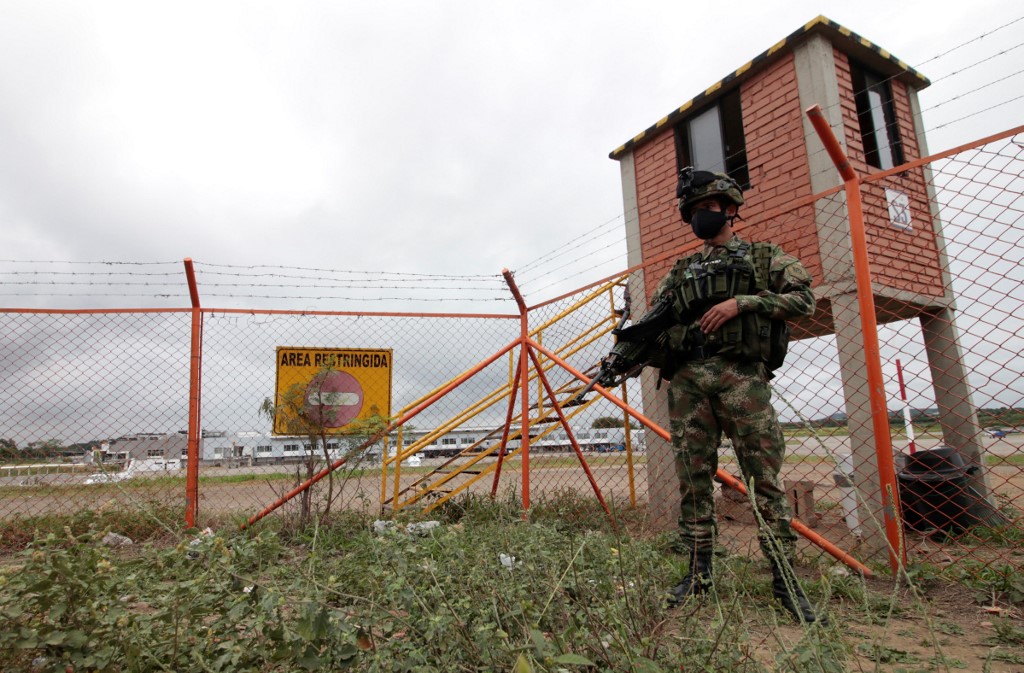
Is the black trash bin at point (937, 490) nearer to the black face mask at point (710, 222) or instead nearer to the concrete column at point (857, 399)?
the concrete column at point (857, 399)

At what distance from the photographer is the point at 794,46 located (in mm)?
4984

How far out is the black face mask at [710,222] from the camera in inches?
104

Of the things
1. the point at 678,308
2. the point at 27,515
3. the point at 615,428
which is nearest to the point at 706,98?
the point at 615,428

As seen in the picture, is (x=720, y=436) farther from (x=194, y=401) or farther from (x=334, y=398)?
(x=194, y=401)

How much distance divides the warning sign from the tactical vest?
247 centimetres

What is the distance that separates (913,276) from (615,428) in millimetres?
2710

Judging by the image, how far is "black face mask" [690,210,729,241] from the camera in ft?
8.67

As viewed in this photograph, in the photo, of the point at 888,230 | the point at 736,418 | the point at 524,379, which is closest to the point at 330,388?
the point at 524,379

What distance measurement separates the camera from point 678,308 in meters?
2.64

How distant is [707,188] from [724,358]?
31.8 inches

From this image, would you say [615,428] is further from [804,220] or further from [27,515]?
[27,515]

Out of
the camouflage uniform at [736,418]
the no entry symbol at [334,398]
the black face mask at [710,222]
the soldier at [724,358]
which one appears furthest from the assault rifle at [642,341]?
the no entry symbol at [334,398]

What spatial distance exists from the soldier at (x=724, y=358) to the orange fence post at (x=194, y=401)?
3.27 metres

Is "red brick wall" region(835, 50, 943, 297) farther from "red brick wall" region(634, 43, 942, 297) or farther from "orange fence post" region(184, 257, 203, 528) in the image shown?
"orange fence post" region(184, 257, 203, 528)
